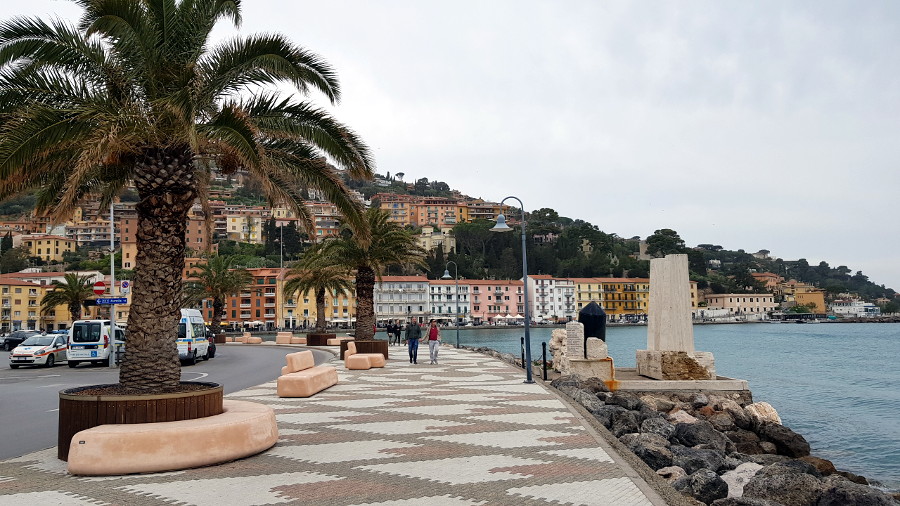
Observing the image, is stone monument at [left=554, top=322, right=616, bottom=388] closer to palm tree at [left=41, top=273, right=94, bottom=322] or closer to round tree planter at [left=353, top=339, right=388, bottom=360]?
round tree planter at [left=353, top=339, right=388, bottom=360]

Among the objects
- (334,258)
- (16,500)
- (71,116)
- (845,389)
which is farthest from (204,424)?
(845,389)

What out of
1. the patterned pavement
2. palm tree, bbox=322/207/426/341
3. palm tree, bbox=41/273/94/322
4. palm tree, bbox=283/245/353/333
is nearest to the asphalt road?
the patterned pavement

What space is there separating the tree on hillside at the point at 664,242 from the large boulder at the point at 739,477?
482ft

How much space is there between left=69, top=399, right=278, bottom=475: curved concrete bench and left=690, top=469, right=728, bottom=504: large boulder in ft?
18.1

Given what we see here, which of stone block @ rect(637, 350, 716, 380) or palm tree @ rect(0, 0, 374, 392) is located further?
stone block @ rect(637, 350, 716, 380)

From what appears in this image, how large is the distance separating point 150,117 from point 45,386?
14.0 meters

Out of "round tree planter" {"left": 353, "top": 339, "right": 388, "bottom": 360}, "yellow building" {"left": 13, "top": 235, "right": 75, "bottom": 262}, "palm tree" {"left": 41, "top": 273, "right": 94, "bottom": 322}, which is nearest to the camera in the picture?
"round tree planter" {"left": 353, "top": 339, "right": 388, "bottom": 360}

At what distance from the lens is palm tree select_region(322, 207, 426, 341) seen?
28.6 m

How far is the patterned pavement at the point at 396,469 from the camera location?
6.83 meters

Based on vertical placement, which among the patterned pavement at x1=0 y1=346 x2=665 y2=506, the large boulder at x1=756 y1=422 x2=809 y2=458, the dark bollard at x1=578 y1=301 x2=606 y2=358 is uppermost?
the dark bollard at x1=578 y1=301 x2=606 y2=358

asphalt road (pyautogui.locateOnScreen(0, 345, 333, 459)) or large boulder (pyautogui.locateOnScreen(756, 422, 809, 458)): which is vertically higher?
asphalt road (pyautogui.locateOnScreen(0, 345, 333, 459))

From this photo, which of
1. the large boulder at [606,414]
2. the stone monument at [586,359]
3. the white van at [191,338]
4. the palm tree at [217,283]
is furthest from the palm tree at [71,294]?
the large boulder at [606,414]

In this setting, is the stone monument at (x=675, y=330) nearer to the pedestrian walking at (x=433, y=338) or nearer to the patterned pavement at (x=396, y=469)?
the pedestrian walking at (x=433, y=338)

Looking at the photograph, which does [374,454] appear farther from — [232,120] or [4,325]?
[4,325]
